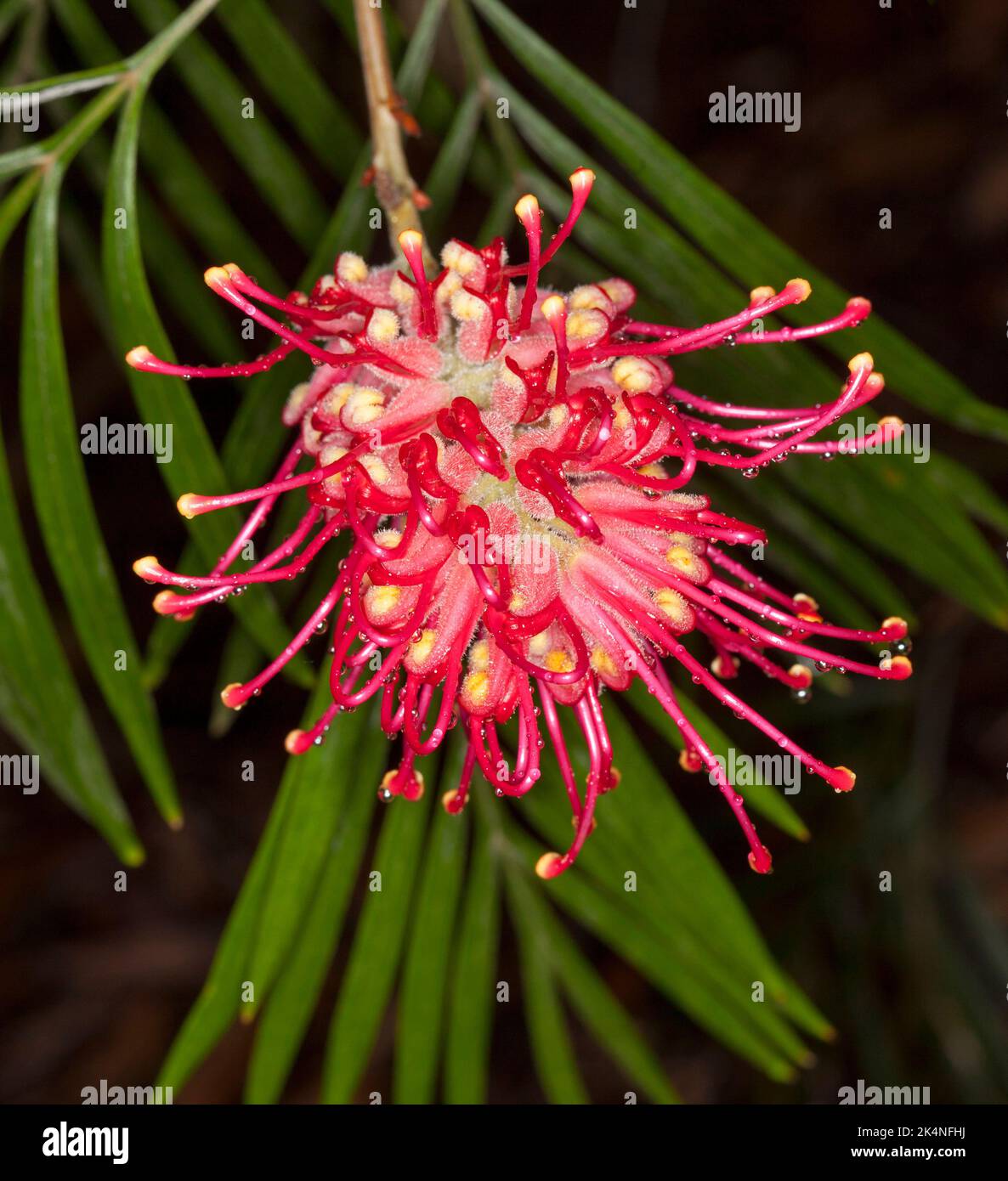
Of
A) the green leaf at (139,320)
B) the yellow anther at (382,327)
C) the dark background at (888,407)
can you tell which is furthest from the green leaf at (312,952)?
the dark background at (888,407)

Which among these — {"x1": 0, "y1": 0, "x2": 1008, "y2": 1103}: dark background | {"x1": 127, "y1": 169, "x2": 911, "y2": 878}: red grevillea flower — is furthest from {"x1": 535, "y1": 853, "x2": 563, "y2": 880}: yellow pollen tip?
{"x1": 0, "y1": 0, "x2": 1008, "y2": 1103}: dark background

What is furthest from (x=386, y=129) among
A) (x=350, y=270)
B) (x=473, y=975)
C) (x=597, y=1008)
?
(x=597, y=1008)

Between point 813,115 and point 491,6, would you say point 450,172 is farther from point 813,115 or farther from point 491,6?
point 813,115

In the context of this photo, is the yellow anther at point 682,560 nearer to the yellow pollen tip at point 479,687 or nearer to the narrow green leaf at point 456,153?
the yellow pollen tip at point 479,687

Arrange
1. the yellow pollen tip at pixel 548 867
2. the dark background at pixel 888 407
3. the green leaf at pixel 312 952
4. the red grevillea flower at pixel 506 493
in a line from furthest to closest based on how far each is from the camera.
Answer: the dark background at pixel 888 407 → the green leaf at pixel 312 952 → the yellow pollen tip at pixel 548 867 → the red grevillea flower at pixel 506 493

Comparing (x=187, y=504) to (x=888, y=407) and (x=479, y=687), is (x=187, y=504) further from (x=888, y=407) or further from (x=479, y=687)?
(x=888, y=407)

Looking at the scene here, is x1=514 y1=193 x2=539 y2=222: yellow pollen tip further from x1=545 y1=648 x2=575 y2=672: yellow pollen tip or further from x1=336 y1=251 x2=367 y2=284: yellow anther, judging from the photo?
x1=545 y1=648 x2=575 y2=672: yellow pollen tip

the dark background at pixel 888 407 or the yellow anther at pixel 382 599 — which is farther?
the dark background at pixel 888 407
